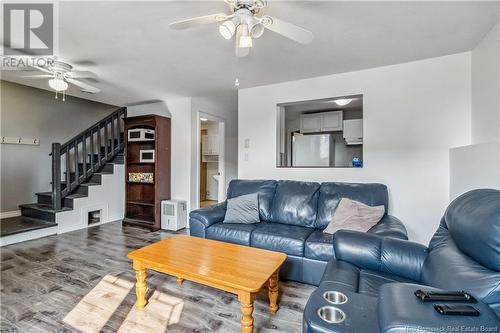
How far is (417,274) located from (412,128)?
1.88 meters

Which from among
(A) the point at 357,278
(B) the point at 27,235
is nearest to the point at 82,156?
(B) the point at 27,235

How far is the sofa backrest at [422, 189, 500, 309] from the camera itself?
102 cm

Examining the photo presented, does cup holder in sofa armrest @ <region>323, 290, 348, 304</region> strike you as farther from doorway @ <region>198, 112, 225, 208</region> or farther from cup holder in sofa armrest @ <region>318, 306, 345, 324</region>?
doorway @ <region>198, 112, 225, 208</region>

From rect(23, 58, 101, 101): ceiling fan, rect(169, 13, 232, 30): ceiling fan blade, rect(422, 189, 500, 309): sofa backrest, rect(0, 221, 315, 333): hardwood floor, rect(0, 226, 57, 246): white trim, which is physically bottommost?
rect(0, 221, 315, 333): hardwood floor

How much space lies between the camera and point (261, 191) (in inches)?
124

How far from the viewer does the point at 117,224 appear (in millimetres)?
4480

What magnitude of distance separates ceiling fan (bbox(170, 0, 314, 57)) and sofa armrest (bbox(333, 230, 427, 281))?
1500 millimetres

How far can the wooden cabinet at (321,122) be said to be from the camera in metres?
4.93

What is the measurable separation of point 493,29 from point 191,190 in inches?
167

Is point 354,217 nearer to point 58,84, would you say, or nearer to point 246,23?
point 246,23

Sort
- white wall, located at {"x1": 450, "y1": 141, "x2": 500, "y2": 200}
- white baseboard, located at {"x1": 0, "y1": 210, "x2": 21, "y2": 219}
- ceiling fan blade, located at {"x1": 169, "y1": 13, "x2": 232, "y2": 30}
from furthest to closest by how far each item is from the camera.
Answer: white baseboard, located at {"x1": 0, "y1": 210, "x2": 21, "y2": 219} < white wall, located at {"x1": 450, "y1": 141, "x2": 500, "y2": 200} < ceiling fan blade, located at {"x1": 169, "y1": 13, "x2": 232, "y2": 30}

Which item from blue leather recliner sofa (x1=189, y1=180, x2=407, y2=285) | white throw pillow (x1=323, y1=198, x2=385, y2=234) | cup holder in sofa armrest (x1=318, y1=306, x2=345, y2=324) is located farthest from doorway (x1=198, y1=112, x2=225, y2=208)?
cup holder in sofa armrest (x1=318, y1=306, x2=345, y2=324)

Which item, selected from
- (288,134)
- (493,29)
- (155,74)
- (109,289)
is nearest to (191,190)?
(155,74)

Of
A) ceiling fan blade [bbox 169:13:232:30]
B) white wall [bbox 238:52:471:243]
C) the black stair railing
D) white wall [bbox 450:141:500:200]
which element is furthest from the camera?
the black stair railing
